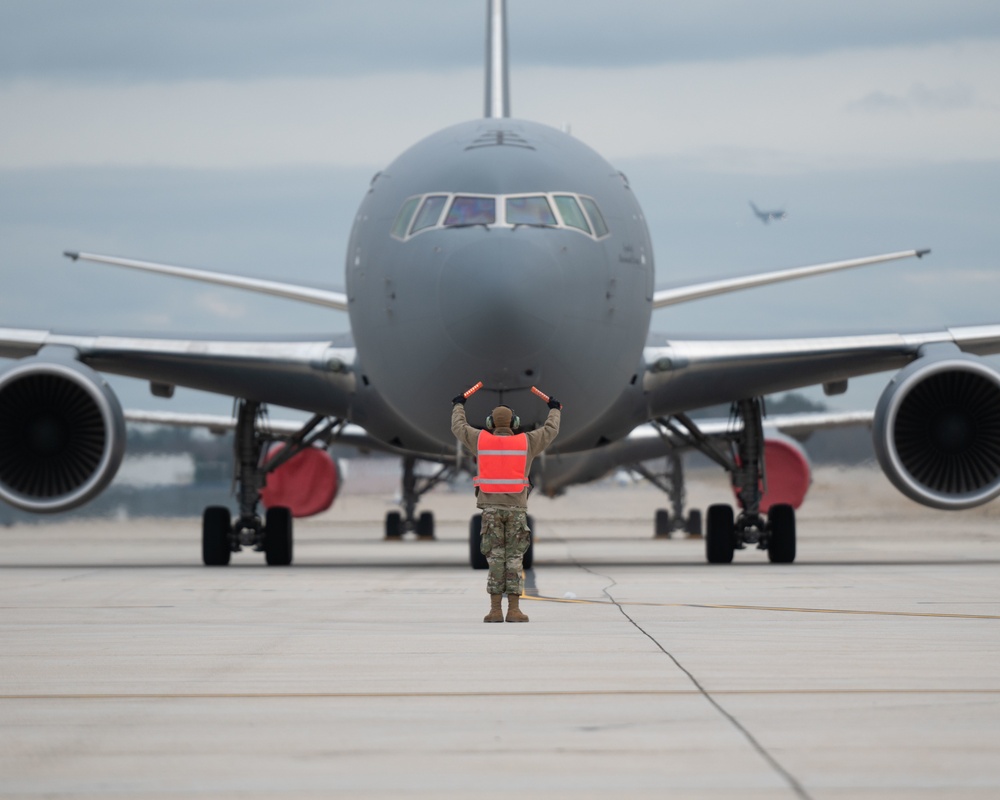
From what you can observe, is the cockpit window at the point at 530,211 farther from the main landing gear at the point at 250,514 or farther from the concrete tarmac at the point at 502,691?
the main landing gear at the point at 250,514

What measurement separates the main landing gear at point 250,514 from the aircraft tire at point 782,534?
16.0 ft

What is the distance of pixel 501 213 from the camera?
13.2 metres

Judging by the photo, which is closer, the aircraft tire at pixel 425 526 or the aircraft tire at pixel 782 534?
the aircraft tire at pixel 782 534

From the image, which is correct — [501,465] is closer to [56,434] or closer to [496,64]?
[56,434]

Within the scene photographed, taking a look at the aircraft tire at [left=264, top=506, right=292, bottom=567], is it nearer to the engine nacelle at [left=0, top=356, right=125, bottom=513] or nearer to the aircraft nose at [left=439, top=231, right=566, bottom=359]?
the engine nacelle at [left=0, top=356, right=125, bottom=513]

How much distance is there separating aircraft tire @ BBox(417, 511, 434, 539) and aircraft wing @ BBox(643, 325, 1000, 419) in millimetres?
19357

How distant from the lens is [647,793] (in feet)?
13.4

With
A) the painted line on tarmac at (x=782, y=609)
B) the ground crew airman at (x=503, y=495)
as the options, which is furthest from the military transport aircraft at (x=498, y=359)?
the ground crew airman at (x=503, y=495)

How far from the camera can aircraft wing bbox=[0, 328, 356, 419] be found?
16453mm

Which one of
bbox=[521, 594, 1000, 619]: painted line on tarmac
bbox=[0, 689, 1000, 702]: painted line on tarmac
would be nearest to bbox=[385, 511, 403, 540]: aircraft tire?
bbox=[521, 594, 1000, 619]: painted line on tarmac

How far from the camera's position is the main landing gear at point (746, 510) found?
56.7ft

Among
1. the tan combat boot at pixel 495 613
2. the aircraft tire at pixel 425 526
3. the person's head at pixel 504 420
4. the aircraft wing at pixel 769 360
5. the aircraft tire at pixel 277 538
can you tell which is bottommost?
the aircraft tire at pixel 425 526

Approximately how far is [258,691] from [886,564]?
11799 mm

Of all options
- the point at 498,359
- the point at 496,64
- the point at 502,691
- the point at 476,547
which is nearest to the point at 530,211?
the point at 498,359
